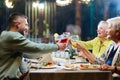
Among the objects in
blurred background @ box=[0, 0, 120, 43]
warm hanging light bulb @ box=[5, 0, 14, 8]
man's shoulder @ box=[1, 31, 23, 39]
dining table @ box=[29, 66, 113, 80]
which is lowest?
dining table @ box=[29, 66, 113, 80]

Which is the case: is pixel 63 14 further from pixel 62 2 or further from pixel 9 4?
pixel 9 4

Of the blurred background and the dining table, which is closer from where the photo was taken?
Answer: the dining table

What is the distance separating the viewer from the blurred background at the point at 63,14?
585 cm

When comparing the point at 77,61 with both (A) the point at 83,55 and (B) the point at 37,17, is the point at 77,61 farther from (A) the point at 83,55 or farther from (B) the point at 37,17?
(B) the point at 37,17

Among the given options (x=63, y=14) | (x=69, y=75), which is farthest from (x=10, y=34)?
(x=63, y=14)

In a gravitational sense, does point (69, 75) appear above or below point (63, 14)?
below

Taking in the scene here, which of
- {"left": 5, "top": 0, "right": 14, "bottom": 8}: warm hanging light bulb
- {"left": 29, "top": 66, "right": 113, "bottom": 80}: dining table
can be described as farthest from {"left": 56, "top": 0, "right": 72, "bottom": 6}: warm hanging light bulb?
{"left": 29, "top": 66, "right": 113, "bottom": 80}: dining table

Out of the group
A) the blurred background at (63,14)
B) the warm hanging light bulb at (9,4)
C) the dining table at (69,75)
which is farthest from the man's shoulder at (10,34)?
the warm hanging light bulb at (9,4)

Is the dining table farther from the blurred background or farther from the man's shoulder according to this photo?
the blurred background

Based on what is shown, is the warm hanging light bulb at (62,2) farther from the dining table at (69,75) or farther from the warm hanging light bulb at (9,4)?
the dining table at (69,75)

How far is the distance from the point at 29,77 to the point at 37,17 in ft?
11.9

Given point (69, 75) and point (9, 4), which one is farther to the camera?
point (9, 4)

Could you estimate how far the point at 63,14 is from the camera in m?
6.08

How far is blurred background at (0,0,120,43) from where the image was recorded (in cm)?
585
